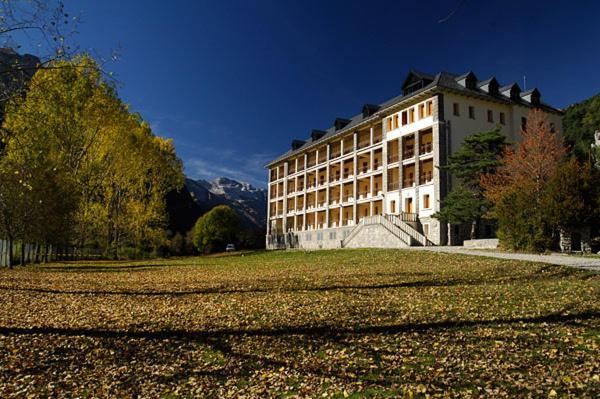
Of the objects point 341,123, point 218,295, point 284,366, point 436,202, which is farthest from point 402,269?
point 341,123

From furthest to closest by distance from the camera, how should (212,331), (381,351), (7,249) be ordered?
(7,249) < (212,331) < (381,351)

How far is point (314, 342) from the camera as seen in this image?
Result: 25.3 ft

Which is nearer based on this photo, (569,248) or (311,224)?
(569,248)

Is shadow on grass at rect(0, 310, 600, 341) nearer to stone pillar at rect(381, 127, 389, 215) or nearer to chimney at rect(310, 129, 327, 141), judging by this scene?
stone pillar at rect(381, 127, 389, 215)

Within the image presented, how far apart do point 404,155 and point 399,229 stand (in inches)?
416

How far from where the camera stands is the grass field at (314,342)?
5754mm

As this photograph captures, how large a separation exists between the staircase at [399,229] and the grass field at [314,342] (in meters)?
21.2

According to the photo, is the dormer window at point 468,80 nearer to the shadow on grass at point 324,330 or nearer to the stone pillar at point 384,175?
the stone pillar at point 384,175

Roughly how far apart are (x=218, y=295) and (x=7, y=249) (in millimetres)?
21631

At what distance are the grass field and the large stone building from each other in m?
24.8

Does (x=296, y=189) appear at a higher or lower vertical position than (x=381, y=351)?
higher

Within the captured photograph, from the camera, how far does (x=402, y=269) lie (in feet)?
62.2

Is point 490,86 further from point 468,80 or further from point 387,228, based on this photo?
point 387,228

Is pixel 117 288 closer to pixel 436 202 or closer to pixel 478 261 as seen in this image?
pixel 478 261
